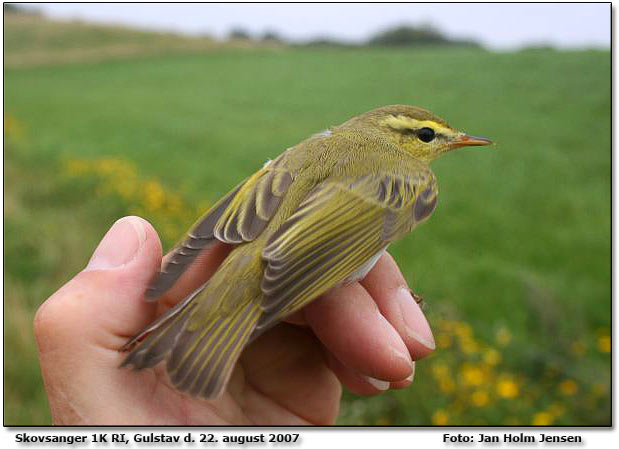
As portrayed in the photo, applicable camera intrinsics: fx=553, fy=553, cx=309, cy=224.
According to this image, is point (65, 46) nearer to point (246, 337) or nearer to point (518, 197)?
point (518, 197)

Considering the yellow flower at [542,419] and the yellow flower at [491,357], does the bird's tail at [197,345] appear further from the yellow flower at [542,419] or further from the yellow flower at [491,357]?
the yellow flower at [491,357]

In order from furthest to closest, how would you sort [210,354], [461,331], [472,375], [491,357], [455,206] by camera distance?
1. [455,206]
2. [461,331]
3. [491,357]
4. [472,375]
5. [210,354]

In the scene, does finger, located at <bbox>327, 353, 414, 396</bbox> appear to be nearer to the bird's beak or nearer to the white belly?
the white belly

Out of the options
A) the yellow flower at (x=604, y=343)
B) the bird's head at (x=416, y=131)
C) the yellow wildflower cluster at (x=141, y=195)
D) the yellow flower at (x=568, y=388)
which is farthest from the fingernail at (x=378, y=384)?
the yellow wildflower cluster at (x=141, y=195)

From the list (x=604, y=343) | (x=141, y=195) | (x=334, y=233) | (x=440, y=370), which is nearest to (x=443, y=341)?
(x=440, y=370)

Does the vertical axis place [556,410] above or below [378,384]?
below

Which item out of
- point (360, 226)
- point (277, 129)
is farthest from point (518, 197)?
point (360, 226)

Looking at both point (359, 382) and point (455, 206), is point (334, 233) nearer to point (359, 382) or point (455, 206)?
point (359, 382)
